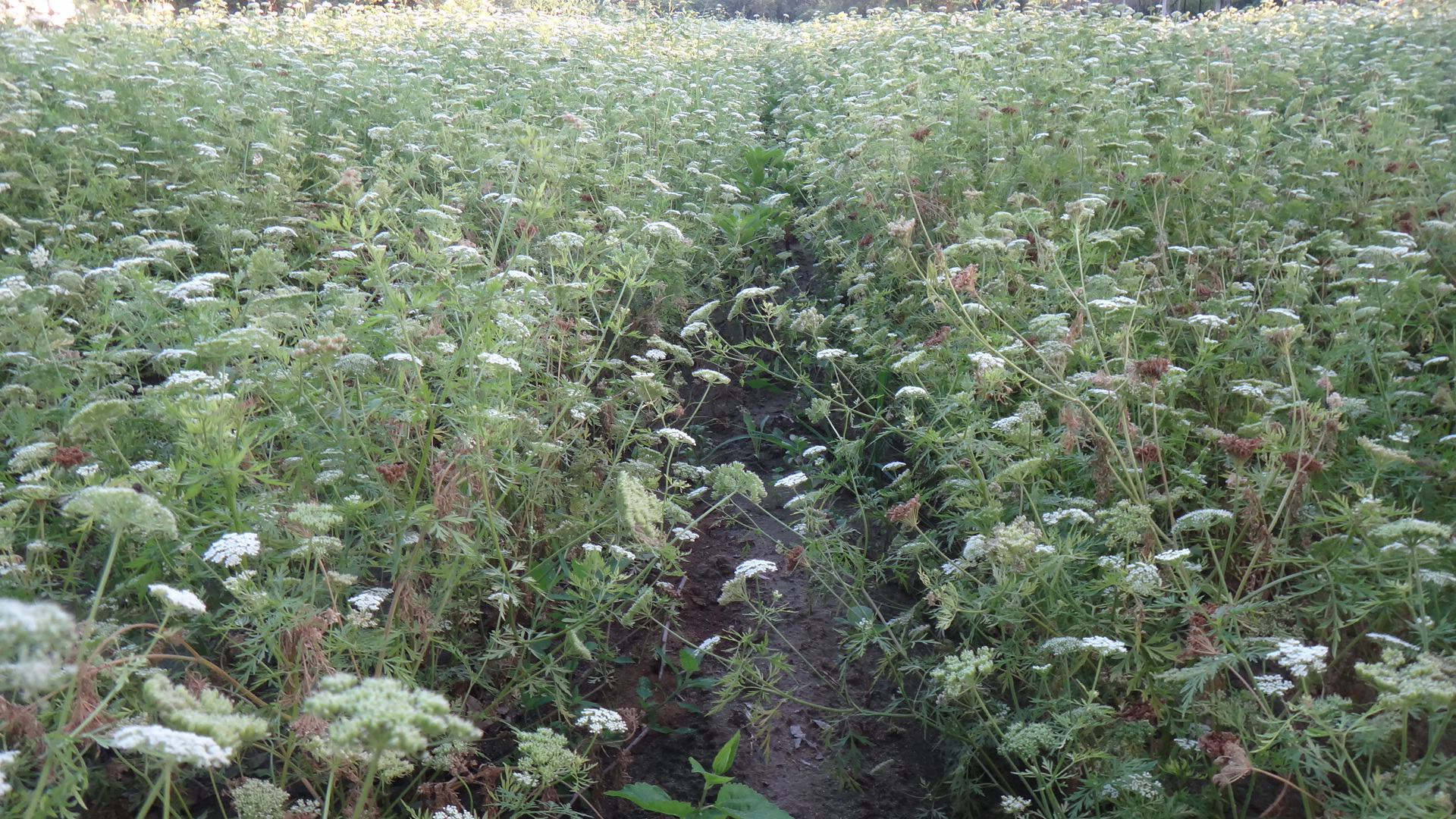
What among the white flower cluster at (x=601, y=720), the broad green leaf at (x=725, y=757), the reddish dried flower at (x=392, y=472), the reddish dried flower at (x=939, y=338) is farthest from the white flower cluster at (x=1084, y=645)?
the reddish dried flower at (x=392, y=472)

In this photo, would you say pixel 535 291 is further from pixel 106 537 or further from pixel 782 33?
pixel 782 33

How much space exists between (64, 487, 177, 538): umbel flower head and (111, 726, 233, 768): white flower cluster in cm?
55

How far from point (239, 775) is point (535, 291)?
2.04 meters

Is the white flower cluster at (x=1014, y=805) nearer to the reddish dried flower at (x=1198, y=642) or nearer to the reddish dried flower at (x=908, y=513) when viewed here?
the reddish dried flower at (x=1198, y=642)

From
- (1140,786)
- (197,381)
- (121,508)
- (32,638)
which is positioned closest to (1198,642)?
(1140,786)

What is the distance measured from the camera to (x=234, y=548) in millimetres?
2225

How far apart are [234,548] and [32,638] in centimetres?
107

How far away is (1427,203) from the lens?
454cm

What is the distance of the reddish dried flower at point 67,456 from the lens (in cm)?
262

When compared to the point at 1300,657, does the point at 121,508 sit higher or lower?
higher

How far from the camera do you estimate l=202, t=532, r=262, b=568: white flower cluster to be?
2207mm

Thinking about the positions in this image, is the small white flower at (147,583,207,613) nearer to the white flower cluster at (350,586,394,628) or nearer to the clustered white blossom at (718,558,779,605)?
the white flower cluster at (350,586,394,628)

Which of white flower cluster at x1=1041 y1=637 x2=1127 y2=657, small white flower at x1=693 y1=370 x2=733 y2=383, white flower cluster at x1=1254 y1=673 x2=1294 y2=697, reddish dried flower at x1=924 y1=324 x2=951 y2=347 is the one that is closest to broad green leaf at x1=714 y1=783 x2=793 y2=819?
white flower cluster at x1=1041 y1=637 x2=1127 y2=657

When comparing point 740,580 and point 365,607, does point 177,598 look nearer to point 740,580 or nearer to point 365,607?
point 365,607
